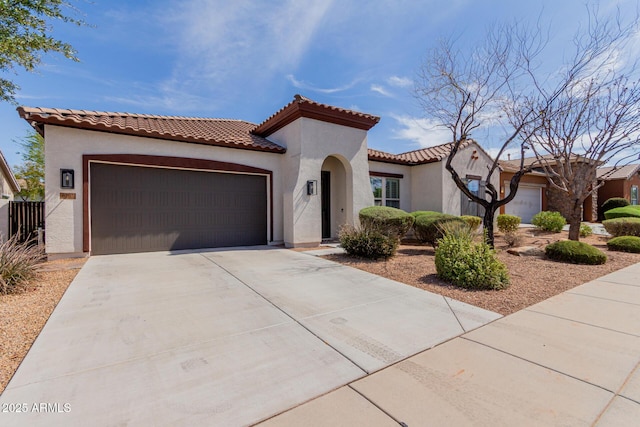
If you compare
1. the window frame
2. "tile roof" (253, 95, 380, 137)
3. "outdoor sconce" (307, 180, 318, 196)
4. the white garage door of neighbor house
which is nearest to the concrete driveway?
"outdoor sconce" (307, 180, 318, 196)

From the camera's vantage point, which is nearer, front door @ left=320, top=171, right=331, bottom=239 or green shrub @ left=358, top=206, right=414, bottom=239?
green shrub @ left=358, top=206, right=414, bottom=239

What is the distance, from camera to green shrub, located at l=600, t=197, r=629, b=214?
2092 cm

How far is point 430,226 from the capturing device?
34.0 feet

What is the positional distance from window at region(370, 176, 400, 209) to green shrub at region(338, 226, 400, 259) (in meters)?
5.15

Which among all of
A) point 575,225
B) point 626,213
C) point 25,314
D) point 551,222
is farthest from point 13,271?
point 626,213

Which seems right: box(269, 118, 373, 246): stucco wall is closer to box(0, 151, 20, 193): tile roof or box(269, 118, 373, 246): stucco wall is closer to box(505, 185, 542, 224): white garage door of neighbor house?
box(0, 151, 20, 193): tile roof

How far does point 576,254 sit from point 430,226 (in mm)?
3992

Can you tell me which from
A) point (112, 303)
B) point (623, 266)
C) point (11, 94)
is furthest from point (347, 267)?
point (11, 94)

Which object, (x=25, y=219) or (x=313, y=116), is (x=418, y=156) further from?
(x=25, y=219)

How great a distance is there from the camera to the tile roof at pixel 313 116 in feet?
31.5

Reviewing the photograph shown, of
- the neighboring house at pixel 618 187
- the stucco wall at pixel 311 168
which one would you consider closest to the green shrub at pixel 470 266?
the stucco wall at pixel 311 168

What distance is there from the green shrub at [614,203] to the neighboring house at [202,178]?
17475 mm

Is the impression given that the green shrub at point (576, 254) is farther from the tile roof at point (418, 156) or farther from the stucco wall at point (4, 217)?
the stucco wall at point (4, 217)

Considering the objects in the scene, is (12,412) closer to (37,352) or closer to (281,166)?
(37,352)
